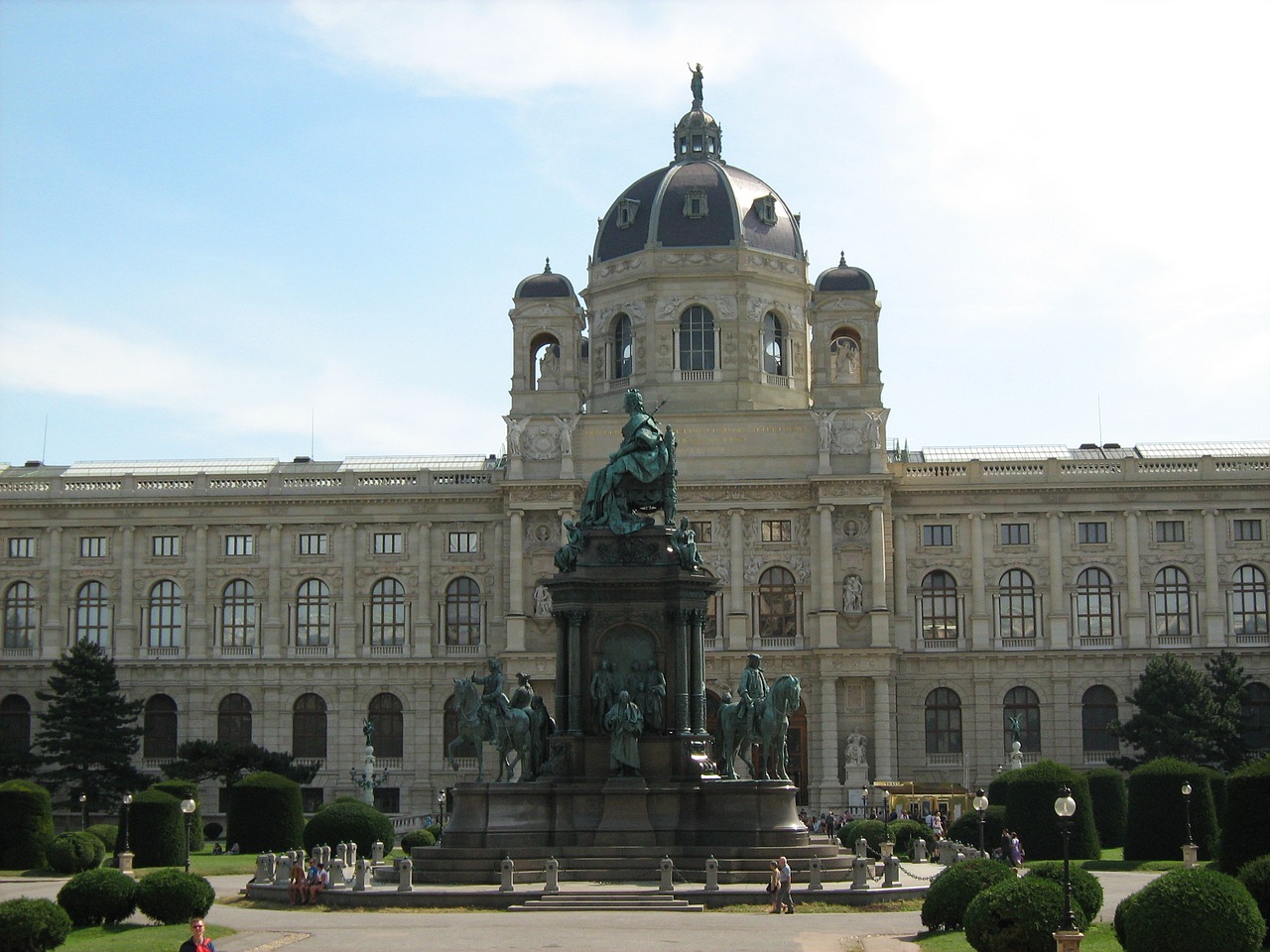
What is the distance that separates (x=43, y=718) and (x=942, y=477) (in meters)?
43.5

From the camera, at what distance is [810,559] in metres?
89.8

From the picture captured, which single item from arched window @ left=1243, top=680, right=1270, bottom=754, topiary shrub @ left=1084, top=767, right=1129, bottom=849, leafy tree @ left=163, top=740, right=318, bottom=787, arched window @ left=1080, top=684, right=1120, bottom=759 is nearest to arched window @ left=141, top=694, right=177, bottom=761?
leafy tree @ left=163, top=740, right=318, bottom=787

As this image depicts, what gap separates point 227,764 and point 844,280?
3777 cm

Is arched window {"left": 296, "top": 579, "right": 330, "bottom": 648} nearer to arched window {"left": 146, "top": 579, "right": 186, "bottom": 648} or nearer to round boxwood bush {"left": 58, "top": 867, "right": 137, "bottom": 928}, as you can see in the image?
arched window {"left": 146, "top": 579, "right": 186, "bottom": 648}

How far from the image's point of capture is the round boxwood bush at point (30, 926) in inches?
1244

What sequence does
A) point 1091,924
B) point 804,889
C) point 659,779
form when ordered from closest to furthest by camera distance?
point 1091,924, point 804,889, point 659,779

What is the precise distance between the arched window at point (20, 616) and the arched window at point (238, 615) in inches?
382

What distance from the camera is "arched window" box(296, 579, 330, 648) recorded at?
9369cm

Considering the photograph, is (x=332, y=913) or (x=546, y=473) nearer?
(x=332, y=913)

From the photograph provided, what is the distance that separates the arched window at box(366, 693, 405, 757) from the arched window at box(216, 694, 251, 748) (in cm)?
611

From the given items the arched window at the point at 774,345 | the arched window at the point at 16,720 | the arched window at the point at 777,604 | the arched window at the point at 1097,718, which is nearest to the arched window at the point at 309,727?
the arched window at the point at 16,720

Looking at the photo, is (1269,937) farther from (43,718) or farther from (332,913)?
(43,718)

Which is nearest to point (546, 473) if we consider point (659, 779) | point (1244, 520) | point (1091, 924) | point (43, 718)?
point (43, 718)

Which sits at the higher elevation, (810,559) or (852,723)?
(810,559)
